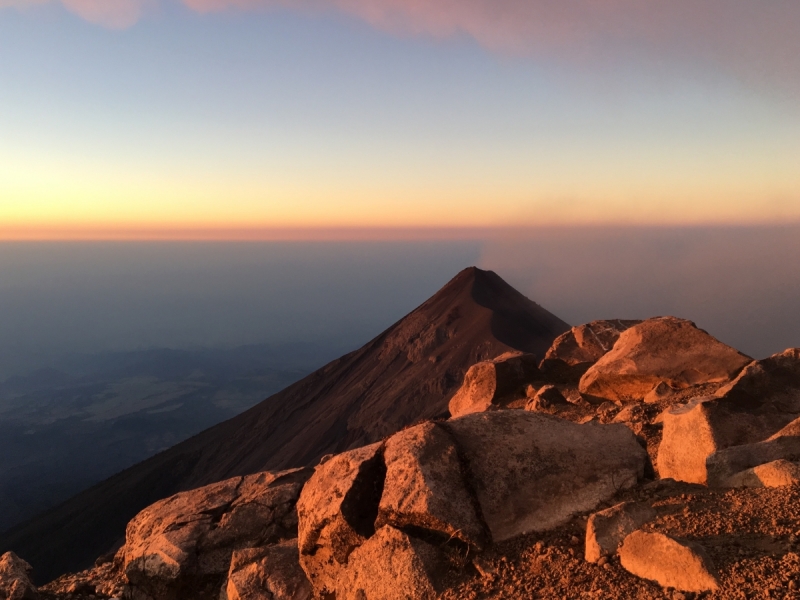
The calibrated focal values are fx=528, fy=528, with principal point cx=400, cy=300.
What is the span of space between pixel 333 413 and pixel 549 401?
32.9 meters

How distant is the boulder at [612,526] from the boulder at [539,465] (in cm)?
70

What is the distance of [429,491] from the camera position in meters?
6.02

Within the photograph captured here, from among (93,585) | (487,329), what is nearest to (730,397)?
(93,585)

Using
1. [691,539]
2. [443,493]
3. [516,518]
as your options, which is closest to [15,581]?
[443,493]

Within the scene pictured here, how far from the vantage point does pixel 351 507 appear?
6.57 meters

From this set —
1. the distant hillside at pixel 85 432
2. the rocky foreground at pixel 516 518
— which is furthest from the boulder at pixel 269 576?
the distant hillside at pixel 85 432

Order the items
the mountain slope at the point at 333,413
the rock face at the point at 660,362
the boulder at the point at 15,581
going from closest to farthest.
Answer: the boulder at the point at 15,581
the rock face at the point at 660,362
the mountain slope at the point at 333,413

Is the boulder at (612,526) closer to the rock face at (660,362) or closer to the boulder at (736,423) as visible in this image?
the boulder at (736,423)

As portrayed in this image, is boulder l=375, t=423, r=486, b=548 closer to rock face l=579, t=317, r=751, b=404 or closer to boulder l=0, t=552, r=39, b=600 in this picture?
boulder l=0, t=552, r=39, b=600

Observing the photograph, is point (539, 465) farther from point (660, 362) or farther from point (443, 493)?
point (660, 362)

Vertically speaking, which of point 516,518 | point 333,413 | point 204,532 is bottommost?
point 333,413

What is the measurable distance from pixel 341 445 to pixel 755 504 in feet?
114

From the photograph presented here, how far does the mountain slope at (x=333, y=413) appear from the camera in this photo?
1531 inches

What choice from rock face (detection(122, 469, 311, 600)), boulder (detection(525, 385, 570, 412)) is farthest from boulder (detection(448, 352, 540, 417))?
rock face (detection(122, 469, 311, 600))
